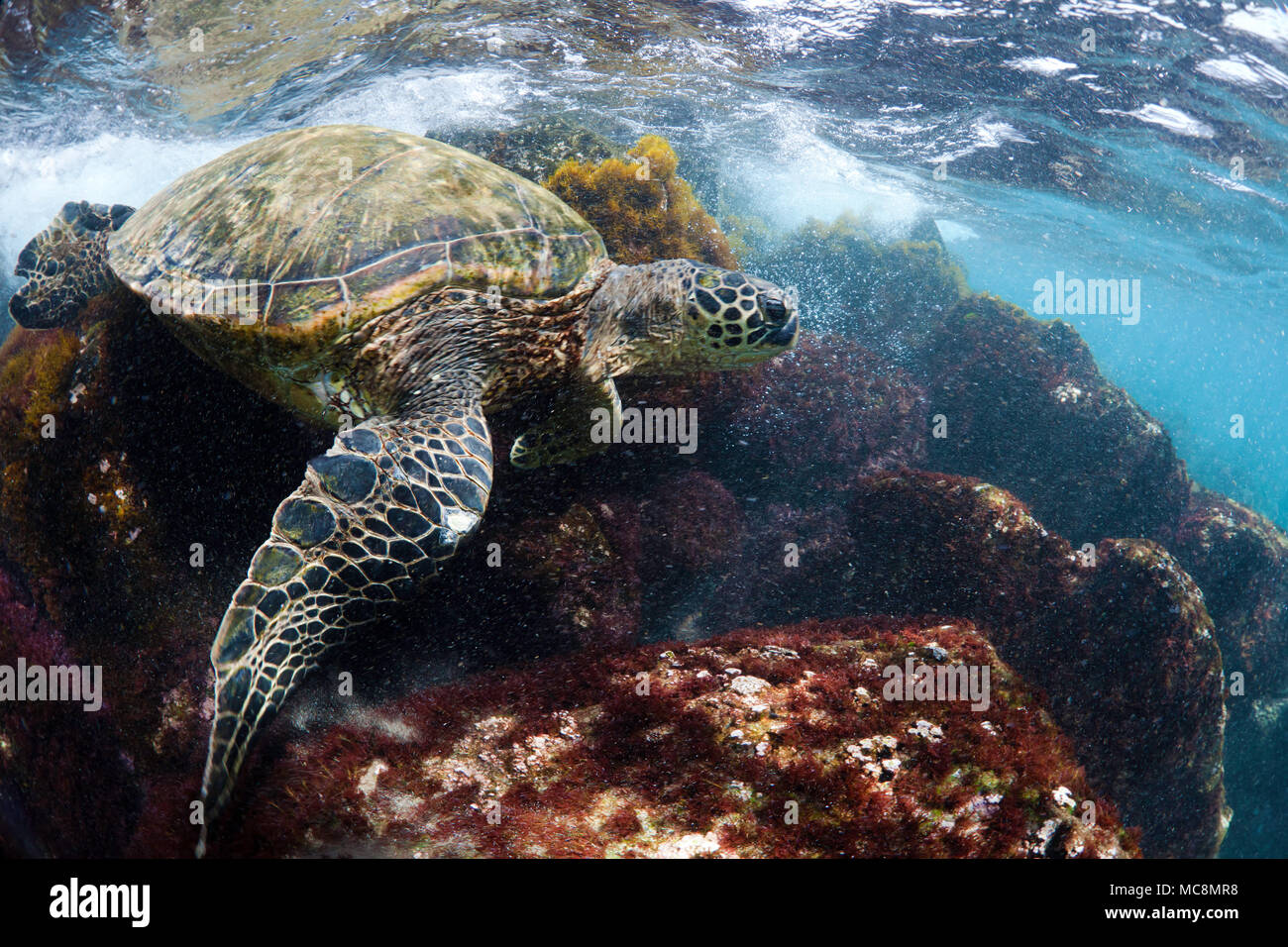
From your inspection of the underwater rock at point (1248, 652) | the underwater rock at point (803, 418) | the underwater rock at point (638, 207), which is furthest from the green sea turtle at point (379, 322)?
the underwater rock at point (1248, 652)

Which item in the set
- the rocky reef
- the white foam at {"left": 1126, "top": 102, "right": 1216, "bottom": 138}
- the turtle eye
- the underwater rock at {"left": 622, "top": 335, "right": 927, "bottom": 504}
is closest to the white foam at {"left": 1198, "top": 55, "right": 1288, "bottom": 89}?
the white foam at {"left": 1126, "top": 102, "right": 1216, "bottom": 138}

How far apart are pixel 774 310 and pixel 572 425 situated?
165cm

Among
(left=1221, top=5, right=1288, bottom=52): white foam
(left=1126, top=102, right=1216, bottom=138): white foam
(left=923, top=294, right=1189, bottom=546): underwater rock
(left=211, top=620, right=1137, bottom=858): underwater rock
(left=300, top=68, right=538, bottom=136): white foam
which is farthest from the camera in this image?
(left=300, top=68, right=538, bottom=136): white foam

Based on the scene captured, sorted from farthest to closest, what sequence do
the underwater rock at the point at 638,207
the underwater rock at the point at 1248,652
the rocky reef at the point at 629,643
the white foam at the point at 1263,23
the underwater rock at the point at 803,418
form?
the underwater rock at the point at 1248,652
the white foam at the point at 1263,23
the underwater rock at the point at 638,207
the underwater rock at the point at 803,418
the rocky reef at the point at 629,643

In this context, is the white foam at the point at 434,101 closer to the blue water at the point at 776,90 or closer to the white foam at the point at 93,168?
the blue water at the point at 776,90

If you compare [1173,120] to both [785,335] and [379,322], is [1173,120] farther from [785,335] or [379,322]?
[379,322]

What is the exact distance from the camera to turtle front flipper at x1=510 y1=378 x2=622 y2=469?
4074mm

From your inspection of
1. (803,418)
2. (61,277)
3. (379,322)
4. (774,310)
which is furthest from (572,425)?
(61,277)

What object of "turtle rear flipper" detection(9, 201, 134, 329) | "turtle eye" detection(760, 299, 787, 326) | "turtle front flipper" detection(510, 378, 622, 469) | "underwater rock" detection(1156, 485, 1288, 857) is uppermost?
"turtle eye" detection(760, 299, 787, 326)

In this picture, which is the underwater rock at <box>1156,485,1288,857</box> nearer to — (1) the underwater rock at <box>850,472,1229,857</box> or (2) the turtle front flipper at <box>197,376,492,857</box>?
(1) the underwater rock at <box>850,472,1229,857</box>

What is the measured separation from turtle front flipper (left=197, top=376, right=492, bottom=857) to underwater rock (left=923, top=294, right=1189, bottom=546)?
7.90 meters

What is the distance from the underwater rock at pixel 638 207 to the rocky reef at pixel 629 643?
1.6 inches

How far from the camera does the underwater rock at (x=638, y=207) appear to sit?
20.6ft
